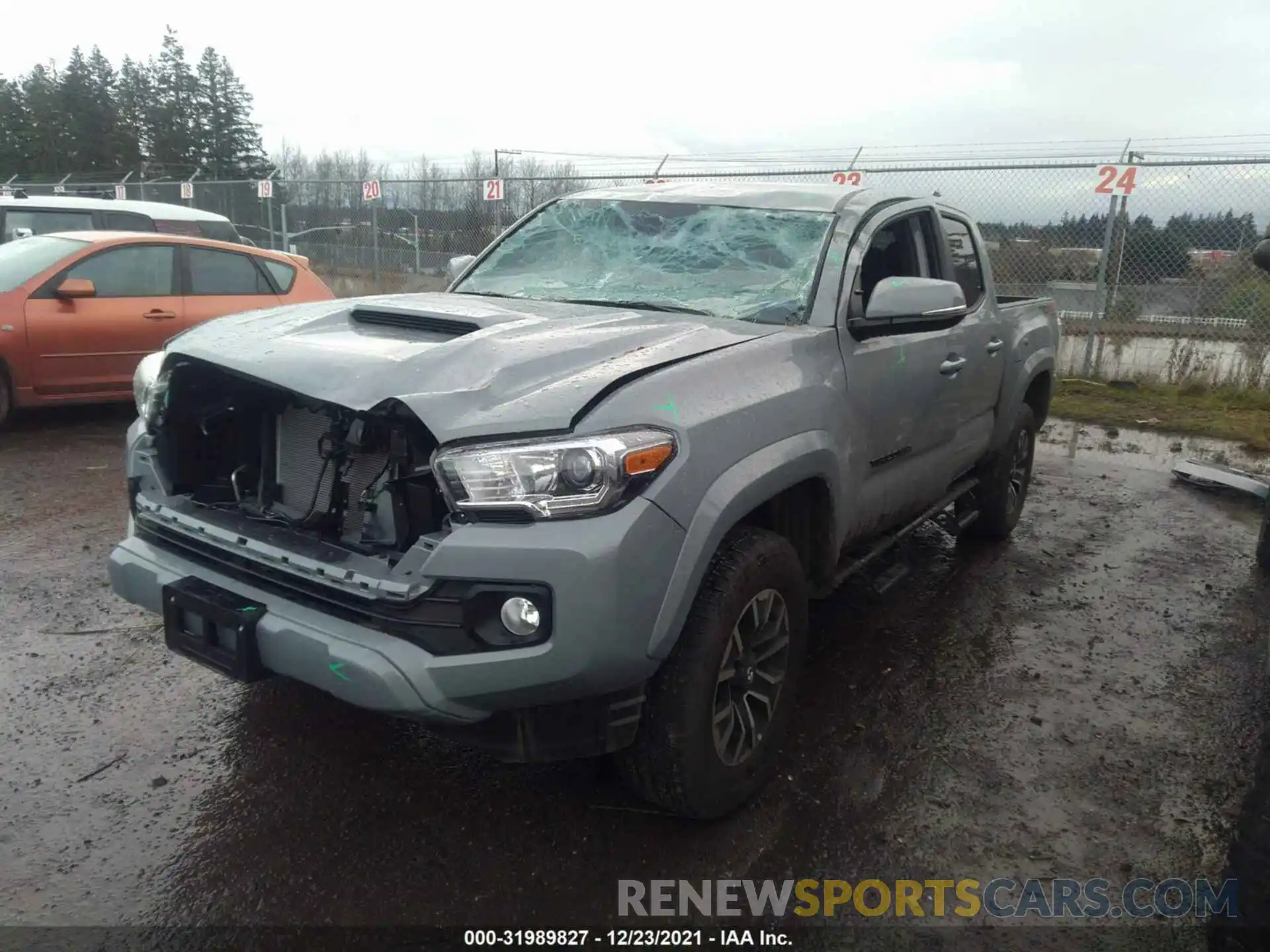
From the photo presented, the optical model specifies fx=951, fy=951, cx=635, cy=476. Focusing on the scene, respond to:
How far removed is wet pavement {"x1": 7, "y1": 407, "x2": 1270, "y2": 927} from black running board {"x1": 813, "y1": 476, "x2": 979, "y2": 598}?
1.47 feet

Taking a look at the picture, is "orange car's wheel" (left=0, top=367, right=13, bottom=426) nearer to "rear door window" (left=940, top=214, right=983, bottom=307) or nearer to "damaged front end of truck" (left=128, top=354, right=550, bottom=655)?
"damaged front end of truck" (left=128, top=354, right=550, bottom=655)

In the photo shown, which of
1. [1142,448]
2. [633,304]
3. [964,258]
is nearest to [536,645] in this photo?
[633,304]

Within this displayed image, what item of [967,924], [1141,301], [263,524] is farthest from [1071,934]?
[1141,301]

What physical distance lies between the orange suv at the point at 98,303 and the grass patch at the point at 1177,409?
23.4 feet

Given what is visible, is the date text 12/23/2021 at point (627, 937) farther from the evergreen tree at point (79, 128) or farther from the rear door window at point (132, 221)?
the evergreen tree at point (79, 128)

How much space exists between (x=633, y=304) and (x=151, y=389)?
165 cm

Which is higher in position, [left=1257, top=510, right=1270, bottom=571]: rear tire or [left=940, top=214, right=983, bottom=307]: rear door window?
[left=940, top=214, right=983, bottom=307]: rear door window

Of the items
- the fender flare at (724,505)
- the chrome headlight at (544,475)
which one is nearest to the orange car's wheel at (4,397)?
the chrome headlight at (544,475)

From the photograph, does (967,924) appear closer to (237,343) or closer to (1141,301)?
→ (237,343)

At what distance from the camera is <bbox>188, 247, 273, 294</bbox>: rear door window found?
762 centimetres

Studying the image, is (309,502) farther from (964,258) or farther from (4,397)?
(4,397)

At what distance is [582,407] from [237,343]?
3.72ft

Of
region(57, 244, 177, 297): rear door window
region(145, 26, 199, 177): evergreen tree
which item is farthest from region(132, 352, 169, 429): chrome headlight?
region(145, 26, 199, 177): evergreen tree

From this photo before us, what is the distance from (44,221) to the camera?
9.42 meters
